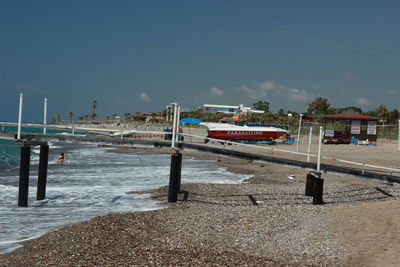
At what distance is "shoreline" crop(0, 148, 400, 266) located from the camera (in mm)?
7031

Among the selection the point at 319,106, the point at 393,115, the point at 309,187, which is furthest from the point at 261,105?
the point at 309,187

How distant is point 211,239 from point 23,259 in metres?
3.44

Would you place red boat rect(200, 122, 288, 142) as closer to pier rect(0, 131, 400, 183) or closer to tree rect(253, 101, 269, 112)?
pier rect(0, 131, 400, 183)

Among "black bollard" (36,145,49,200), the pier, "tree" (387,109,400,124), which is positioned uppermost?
"tree" (387,109,400,124)

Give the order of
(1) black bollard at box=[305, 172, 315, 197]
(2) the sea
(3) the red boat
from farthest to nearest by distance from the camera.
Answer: (3) the red boat, (1) black bollard at box=[305, 172, 315, 197], (2) the sea

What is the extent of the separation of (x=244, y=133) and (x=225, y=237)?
96.4ft

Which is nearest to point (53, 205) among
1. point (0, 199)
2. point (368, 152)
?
point (0, 199)

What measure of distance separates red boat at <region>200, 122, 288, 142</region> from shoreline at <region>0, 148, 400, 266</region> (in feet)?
80.6

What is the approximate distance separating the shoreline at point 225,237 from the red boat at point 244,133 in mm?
24553

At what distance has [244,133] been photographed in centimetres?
3756

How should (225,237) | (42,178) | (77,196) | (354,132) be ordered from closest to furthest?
(225,237), (42,178), (77,196), (354,132)

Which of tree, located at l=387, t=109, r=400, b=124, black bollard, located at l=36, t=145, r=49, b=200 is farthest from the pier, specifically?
tree, located at l=387, t=109, r=400, b=124

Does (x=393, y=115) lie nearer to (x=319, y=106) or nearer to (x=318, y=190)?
(x=319, y=106)

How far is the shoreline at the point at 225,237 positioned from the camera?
23.1 ft
